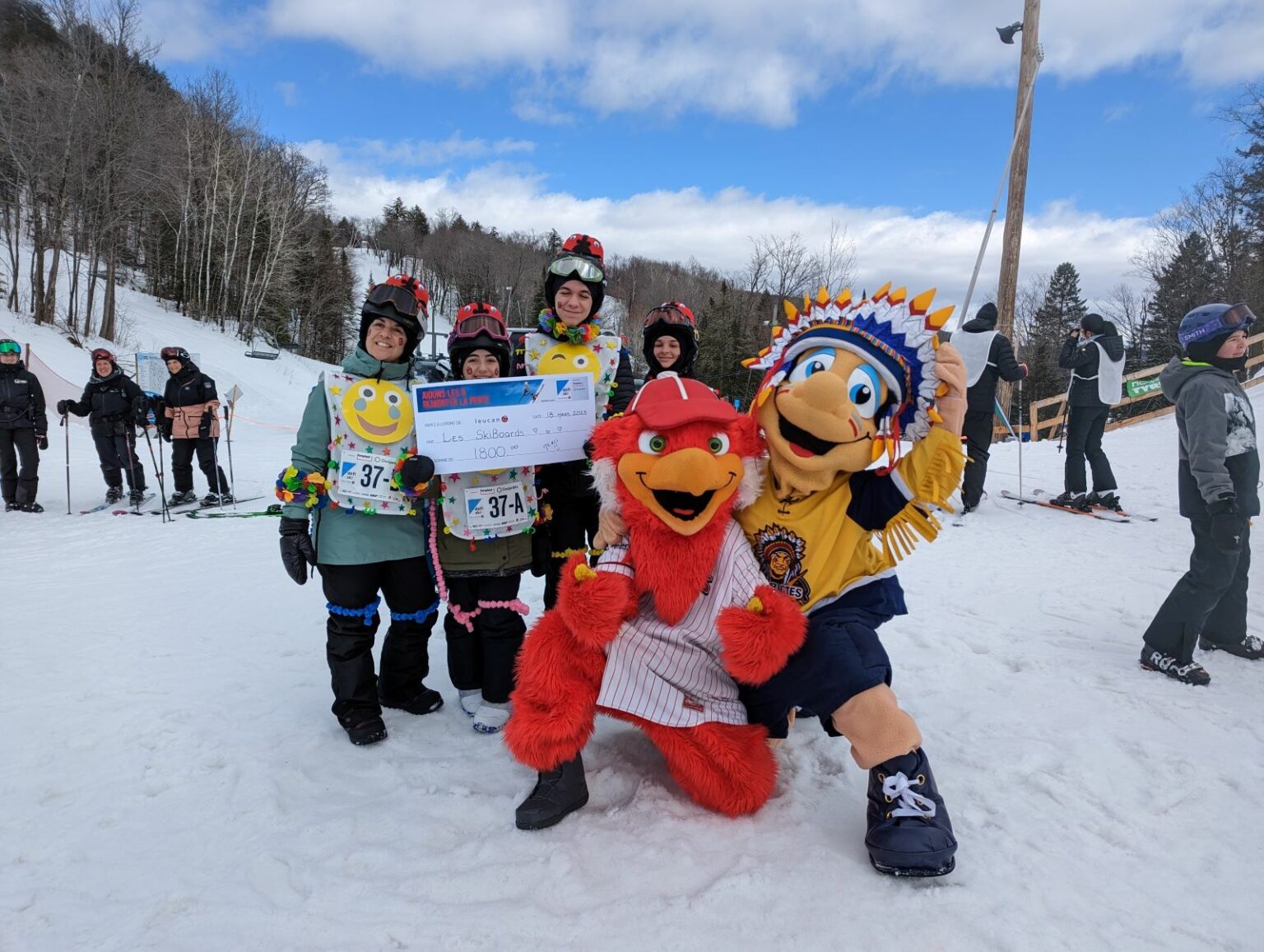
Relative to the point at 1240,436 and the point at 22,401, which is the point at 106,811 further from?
the point at 22,401

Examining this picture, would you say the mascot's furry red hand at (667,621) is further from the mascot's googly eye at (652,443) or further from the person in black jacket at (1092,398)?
the person in black jacket at (1092,398)

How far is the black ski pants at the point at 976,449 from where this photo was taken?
756 cm

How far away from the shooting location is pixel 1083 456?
770 centimetres

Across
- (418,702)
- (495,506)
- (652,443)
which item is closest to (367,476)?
(495,506)

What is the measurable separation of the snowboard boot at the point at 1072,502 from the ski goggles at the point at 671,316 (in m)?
6.16

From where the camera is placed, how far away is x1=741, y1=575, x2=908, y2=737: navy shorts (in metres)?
2.18

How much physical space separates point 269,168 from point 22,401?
1139 inches

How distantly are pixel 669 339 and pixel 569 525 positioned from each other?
49.1 inches

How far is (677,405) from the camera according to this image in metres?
2.37

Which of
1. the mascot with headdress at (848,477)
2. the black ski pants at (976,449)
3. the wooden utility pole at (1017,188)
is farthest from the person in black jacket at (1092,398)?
the mascot with headdress at (848,477)

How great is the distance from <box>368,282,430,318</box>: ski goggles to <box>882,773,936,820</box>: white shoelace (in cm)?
265

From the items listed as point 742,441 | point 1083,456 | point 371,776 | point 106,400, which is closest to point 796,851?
point 742,441

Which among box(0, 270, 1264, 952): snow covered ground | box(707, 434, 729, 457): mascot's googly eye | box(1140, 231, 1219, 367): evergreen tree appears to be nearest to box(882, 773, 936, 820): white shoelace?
box(0, 270, 1264, 952): snow covered ground

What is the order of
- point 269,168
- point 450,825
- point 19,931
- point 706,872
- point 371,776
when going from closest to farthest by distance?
point 19,931 → point 706,872 → point 450,825 → point 371,776 → point 269,168
